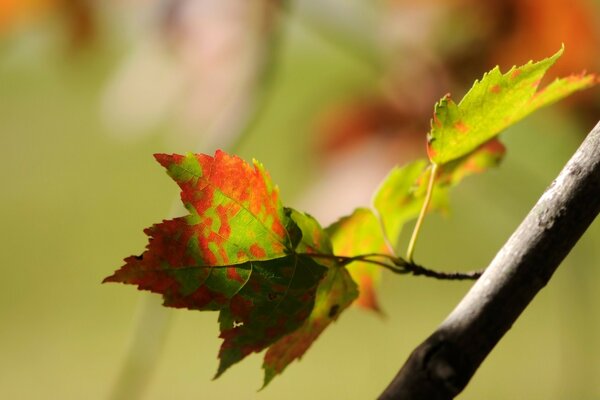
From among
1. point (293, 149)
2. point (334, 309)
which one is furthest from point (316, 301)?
point (293, 149)

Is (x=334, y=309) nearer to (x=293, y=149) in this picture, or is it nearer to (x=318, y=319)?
(x=318, y=319)

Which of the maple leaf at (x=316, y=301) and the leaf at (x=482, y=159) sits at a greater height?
the leaf at (x=482, y=159)

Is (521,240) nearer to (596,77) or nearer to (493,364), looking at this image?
(596,77)

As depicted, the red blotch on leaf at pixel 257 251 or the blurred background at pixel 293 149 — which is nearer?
the red blotch on leaf at pixel 257 251

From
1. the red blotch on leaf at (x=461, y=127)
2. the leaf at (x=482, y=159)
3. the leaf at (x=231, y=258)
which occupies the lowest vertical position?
the leaf at (x=231, y=258)

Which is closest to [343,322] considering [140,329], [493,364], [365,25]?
[493,364]

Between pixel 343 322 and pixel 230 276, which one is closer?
pixel 230 276
